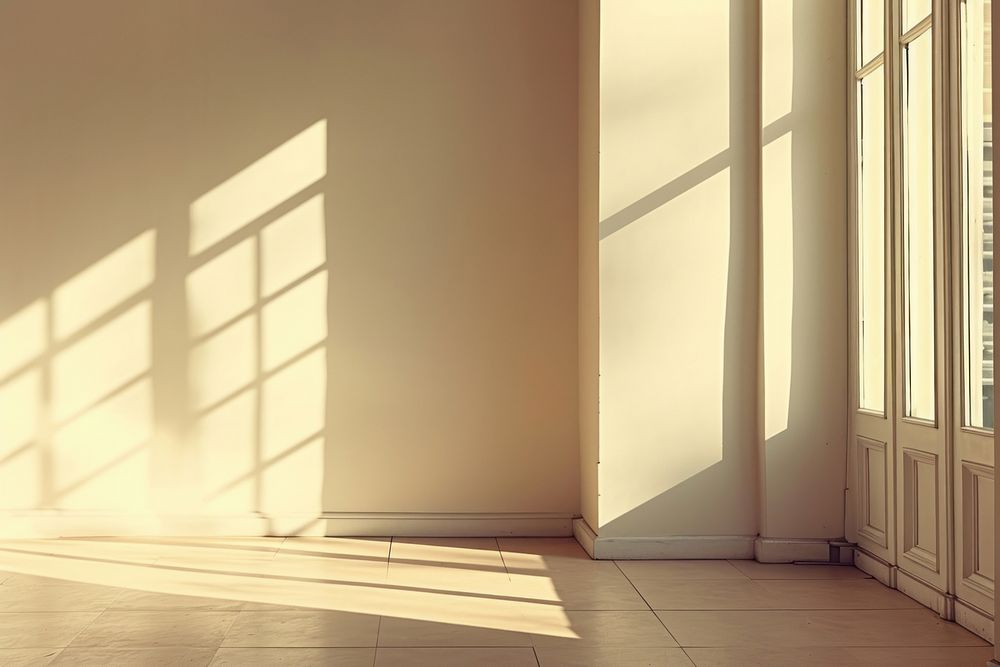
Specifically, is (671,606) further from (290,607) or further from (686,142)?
(686,142)

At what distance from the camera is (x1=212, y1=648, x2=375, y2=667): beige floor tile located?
3.65 metres

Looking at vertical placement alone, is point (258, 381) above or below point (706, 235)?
below

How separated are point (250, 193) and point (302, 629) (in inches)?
116

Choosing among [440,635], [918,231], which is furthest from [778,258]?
[440,635]

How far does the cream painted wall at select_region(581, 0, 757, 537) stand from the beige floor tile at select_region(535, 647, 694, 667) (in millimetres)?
1678

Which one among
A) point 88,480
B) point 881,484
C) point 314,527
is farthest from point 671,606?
point 88,480

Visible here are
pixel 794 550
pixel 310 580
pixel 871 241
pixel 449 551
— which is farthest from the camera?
pixel 449 551

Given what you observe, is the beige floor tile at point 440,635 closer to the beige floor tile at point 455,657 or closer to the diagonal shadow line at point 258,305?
the beige floor tile at point 455,657

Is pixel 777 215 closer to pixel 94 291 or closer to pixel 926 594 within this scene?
pixel 926 594

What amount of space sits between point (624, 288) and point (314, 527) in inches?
91.0

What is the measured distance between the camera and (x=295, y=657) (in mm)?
3727

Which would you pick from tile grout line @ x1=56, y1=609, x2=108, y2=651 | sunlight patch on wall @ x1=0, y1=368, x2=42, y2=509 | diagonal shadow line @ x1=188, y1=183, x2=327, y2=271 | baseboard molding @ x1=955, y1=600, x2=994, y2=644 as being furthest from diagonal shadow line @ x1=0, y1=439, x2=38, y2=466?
baseboard molding @ x1=955, y1=600, x2=994, y2=644

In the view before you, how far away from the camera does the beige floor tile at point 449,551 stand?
18.0 ft

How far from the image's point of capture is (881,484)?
504 centimetres
